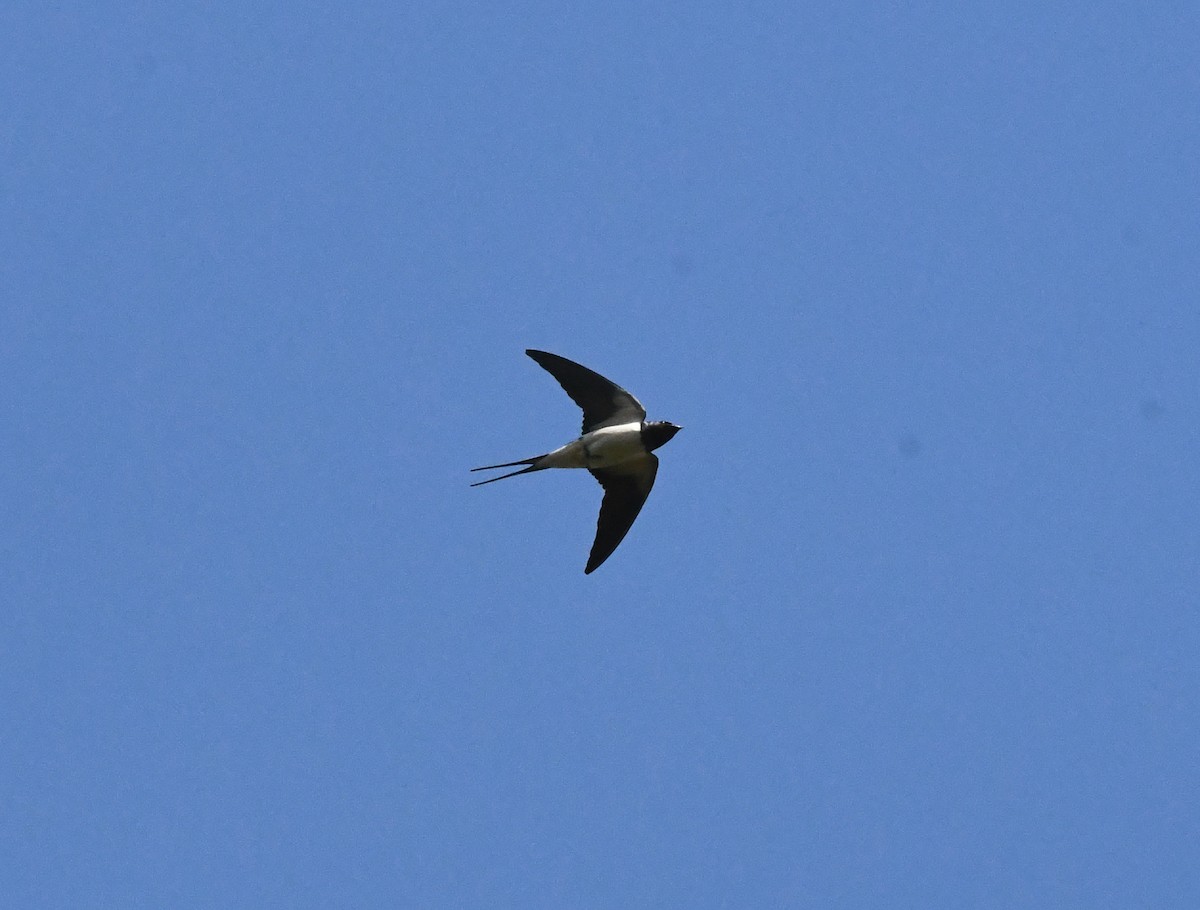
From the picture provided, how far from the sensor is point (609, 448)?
15992mm

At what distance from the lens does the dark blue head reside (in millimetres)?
15984

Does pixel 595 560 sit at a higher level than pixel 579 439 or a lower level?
lower

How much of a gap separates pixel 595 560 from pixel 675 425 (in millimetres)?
1782

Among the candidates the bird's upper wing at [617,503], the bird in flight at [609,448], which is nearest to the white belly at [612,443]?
the bird in flight at [609,448]

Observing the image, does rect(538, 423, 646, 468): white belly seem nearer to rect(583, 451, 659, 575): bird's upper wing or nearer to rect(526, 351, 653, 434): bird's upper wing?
rect(526, 351, 653, 434): bird's upper wing

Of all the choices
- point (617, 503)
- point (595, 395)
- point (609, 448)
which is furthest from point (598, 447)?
point (617, 503)

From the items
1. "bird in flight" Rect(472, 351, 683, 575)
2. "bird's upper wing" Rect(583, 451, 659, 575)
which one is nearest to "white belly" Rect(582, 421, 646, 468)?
"bird in flight" Rect(472, 351, 683, 575)

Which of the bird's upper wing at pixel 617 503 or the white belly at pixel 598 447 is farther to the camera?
the bird's upper wing at pixel 617 503

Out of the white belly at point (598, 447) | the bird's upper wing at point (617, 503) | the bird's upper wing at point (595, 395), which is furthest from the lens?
the bird's upper wing at point (617, 503)

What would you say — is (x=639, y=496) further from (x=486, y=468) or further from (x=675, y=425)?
(x=486, y=468)

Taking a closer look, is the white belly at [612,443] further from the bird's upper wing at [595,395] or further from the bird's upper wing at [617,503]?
the bird's upper wing at [617,503]

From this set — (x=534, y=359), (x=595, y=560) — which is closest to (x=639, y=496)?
(x=595, y=560)

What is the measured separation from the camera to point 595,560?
16.6 metres

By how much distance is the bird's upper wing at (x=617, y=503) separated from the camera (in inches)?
655
